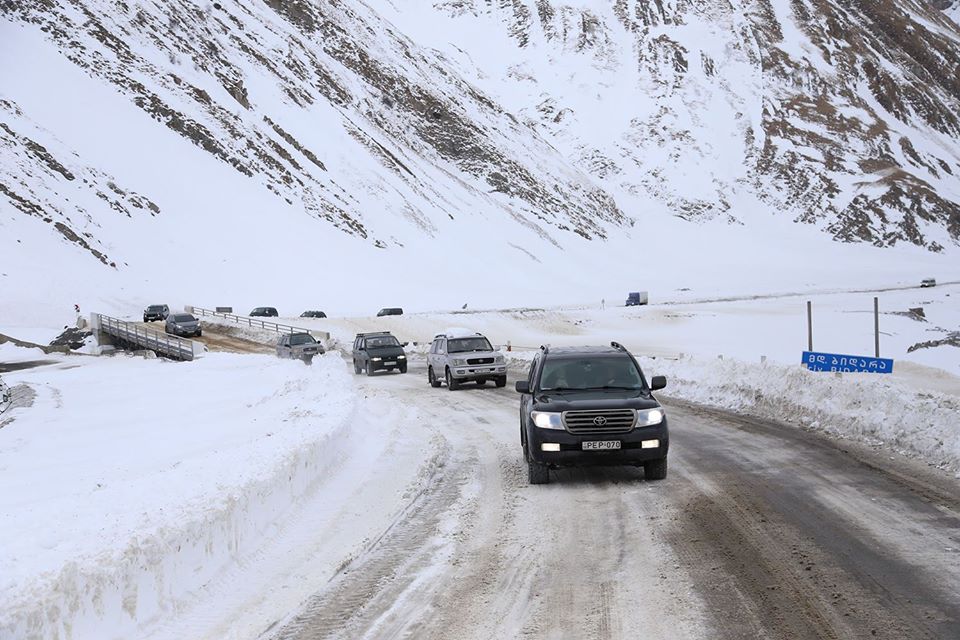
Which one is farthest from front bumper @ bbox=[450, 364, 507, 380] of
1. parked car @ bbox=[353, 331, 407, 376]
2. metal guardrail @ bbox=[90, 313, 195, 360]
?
metal guardrail @ bbox=[90, 313, 195, 360]

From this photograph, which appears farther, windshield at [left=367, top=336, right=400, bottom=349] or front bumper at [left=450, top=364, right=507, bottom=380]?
windshield at [left=367, top=336, right=400, bottom=349]

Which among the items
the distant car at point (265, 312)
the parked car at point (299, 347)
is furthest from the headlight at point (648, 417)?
the distant car at point (265, 312)

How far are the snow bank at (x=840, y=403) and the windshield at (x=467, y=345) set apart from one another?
243 inches

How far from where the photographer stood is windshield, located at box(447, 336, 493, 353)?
26.9 m

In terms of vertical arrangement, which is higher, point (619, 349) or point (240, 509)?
point (619, 349)

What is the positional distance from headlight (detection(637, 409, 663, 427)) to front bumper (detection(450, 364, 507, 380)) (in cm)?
1503

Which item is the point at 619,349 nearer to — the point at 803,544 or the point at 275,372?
the point at 803,544

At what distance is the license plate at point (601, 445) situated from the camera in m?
10.8

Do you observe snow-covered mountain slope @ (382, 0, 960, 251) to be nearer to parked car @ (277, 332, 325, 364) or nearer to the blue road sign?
parked car @ (277, 332, 325, 364)

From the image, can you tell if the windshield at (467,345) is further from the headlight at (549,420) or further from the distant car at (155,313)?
the distant car at (155,313)

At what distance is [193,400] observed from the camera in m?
28.3

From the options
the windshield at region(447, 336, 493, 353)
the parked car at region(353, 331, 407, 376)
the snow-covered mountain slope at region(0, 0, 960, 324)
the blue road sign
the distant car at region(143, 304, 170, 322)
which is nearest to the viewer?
the blue road sign

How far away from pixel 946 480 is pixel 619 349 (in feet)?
14.6

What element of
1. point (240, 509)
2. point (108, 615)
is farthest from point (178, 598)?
point (240, 509)
